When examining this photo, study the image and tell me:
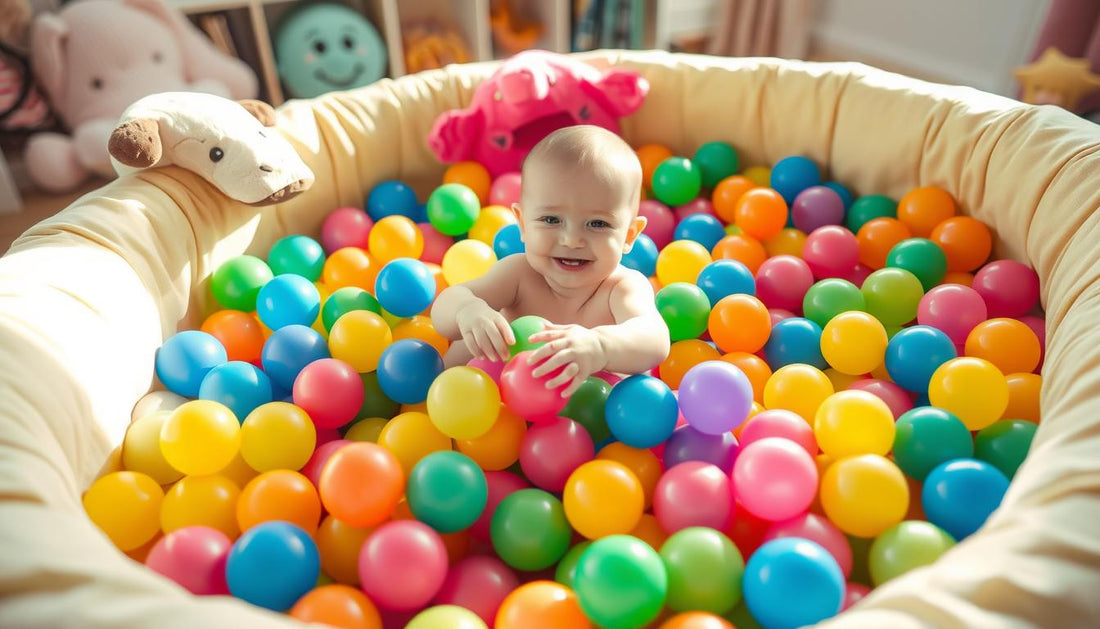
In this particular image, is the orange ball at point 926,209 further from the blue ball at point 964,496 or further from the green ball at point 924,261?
the blue ball at point 964,496

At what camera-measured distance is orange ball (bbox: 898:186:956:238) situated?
148cm

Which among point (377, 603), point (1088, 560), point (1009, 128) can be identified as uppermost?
point (1009, 128)

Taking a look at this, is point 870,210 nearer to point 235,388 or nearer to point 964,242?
point 964,242

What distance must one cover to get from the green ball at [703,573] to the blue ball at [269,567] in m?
0.41

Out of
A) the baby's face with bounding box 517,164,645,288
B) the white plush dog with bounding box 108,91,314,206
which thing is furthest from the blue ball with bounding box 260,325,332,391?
the baby's face with bounding box 517,164,645,288

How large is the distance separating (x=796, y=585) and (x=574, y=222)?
549 mm

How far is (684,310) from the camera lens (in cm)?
130

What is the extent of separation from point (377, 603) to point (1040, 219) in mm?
1146

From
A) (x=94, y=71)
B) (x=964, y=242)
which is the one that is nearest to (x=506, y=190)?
(x=964, y=242)

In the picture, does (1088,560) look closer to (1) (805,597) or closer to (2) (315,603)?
(1) (805,597)

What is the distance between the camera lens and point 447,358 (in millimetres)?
1247

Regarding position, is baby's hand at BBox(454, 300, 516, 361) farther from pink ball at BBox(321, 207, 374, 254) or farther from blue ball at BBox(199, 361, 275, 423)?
pink ball at BBox(321, 207, 374, 254)

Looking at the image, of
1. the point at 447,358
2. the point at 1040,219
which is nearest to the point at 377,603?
the point at 447,358

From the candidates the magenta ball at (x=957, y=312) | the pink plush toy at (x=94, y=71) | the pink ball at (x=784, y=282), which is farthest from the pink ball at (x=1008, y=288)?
the pink plush toy at (x=94, y=71)
